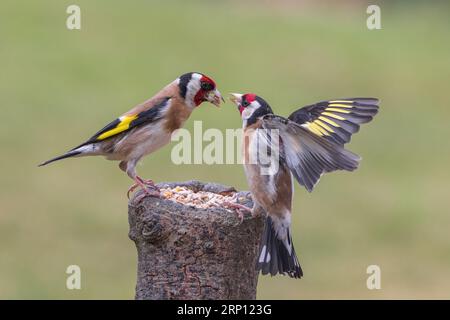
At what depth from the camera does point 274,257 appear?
6.86m

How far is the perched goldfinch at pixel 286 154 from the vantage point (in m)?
6.45

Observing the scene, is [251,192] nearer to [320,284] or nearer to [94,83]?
[320,284]

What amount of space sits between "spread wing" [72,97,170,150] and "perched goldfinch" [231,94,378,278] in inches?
19.8

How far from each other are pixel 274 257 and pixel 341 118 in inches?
45.5

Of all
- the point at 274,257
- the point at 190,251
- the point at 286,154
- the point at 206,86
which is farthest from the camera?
the point at 206,86

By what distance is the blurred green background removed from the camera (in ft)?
52.1

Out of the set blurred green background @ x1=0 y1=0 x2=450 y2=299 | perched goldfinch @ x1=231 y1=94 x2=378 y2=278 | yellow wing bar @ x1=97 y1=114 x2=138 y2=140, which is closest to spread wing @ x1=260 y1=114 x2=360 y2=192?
perched goldfinch @ x1=231 y1=94 x2=378 y2=278

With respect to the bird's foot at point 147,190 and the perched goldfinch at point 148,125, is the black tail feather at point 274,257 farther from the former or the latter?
the perched goldfinch at point 148,125

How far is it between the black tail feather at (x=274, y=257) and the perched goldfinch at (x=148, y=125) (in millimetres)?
890

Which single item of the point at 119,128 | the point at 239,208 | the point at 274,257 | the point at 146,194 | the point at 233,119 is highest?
the point at 233,119

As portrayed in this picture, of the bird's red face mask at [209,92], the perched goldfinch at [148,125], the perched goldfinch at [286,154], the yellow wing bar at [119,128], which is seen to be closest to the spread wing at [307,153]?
the perched goldfinch at [286,154]

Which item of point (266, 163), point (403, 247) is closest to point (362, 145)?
point (403, 247)

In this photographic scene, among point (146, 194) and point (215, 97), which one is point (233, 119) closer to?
point (215, 97)

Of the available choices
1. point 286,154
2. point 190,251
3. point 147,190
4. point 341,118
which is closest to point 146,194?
point 147,190
